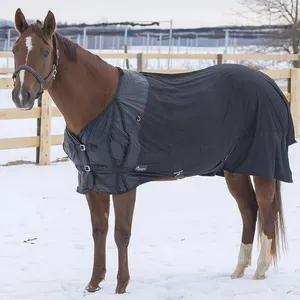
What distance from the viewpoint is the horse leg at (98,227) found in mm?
3783

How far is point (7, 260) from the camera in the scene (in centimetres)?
455

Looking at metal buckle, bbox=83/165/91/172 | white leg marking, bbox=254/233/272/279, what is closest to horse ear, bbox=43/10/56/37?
metal buckle, bbox=83/165/91/172

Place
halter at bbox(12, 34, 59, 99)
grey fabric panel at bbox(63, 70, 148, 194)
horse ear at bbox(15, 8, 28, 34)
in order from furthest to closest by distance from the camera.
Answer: grey fabric panel at bbox(63, 70, 148, 194), horse ear at bbox(15, 8, 28, 34), halter at bbox(12, 34, 59, 99)

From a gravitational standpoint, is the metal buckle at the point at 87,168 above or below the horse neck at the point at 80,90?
below

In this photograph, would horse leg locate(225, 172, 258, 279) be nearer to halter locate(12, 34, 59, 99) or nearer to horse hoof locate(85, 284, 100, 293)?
horse hoof locate(85, 284, 100, 293)

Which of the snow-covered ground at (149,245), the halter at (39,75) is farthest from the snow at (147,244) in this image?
the halter at (39,75)

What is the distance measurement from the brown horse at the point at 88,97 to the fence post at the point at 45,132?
4.85 metres

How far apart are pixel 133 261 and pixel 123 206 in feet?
3.48

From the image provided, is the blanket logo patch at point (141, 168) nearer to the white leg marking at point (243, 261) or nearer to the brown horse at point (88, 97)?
the brown horse at point (88, 97)

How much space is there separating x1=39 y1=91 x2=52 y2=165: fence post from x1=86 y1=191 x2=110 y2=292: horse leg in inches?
193

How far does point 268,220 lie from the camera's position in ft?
13.6

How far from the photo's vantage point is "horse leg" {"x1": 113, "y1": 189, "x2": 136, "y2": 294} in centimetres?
362

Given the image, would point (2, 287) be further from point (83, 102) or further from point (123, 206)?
point (83, 102)

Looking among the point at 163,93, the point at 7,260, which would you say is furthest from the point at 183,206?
the point at 163,93
